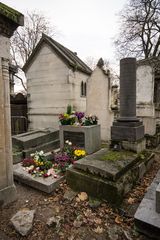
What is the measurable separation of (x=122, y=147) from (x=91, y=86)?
4.39m

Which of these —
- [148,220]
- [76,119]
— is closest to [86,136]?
[76,119]

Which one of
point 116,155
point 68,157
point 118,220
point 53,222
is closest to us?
point 53,222

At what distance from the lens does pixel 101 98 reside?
8.33 m

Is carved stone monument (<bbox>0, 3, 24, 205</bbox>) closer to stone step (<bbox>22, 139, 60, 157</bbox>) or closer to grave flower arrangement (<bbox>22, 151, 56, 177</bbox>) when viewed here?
grave flower arrangement (<bbox>22, 151, 56, 177</bbox>)

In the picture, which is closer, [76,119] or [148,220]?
[148,220]

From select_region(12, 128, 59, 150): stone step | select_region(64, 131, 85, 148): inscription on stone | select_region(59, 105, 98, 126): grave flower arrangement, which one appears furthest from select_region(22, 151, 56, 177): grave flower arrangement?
select_region(59, 105, 98, 126): grave flower arrangement

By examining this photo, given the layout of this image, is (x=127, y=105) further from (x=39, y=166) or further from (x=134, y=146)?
(x=39, y=166)

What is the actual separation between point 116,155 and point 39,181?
2106mm

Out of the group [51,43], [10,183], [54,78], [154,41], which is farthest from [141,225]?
[154,41]

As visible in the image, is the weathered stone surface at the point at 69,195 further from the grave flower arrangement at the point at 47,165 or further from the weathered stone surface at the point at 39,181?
the grave flower arrangement at the point at 47,165

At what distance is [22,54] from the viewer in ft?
69.7

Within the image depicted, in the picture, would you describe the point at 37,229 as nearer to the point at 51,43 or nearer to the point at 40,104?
the point at 40,104

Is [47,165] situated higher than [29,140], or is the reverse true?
[29,140]

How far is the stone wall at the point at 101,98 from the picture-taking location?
26.7 ft
